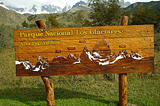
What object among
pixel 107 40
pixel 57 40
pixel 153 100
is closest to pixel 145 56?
pixel 107 40

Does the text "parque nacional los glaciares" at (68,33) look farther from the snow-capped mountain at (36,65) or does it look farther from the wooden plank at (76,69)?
the wooden plank at (76,69)

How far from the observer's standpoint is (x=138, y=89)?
4102 millimetres

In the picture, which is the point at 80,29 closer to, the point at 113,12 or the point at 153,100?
the point at 153,100

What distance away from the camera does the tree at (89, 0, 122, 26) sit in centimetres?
1608

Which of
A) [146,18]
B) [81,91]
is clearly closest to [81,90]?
[81,91]

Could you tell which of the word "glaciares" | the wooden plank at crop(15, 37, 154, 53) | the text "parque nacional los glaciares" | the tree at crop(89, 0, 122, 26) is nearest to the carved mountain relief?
the wooden plank at crop(15, 37, 154, 53)

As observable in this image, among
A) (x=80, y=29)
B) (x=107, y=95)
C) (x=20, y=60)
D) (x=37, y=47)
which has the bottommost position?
(x=107, y=95)

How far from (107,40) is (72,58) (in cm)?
89

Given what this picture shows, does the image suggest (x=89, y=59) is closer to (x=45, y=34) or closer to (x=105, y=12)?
(x=45, y=34)

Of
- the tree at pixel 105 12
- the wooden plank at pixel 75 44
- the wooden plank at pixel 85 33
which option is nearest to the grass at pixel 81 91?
the wooden plank at pixel 75 44

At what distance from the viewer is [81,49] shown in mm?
2705

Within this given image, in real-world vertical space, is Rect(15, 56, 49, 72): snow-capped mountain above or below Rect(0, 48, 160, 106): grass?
above

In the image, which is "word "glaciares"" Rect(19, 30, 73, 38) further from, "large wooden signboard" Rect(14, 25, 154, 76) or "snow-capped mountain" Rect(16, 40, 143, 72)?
"snow-capped mountain" Rect(16, 40, 143, 72)

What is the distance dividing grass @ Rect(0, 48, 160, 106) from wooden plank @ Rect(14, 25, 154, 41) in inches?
73.7
